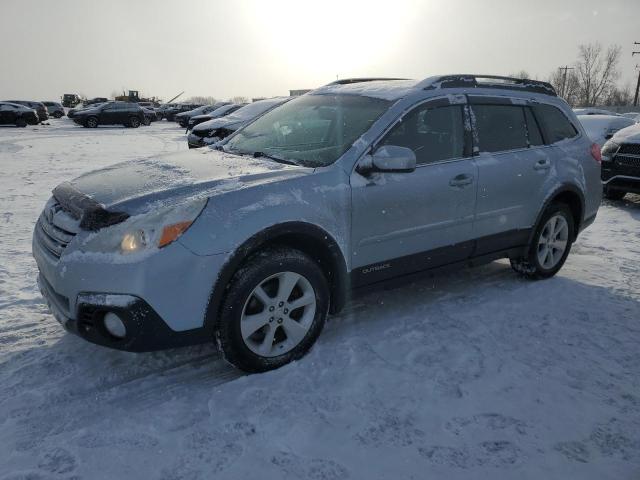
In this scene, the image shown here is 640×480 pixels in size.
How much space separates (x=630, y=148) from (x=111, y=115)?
28.3 m

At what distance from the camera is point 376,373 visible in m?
3.17

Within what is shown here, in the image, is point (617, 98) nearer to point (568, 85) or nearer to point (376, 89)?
point (568, 85)

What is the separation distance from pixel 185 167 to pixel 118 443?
1.75 meters

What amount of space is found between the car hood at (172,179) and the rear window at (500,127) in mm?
1634

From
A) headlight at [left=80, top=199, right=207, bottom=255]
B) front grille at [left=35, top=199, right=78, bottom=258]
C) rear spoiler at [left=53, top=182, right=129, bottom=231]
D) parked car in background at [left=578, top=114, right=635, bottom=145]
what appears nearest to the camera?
headlight at [left=80, top=199, right=207, bottom=255]

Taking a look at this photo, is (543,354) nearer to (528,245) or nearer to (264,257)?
(528,245)

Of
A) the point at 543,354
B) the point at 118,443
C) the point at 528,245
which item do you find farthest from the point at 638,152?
the point at 118,443

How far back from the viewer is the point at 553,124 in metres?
4.80

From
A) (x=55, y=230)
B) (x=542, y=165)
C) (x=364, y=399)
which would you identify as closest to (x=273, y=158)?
(x=55, y=230)

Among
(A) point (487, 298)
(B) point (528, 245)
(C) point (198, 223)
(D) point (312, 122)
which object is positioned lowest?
(A) point (487, 298)

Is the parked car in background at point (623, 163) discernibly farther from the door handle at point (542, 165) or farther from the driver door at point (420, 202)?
the driver door at point (420, 202)

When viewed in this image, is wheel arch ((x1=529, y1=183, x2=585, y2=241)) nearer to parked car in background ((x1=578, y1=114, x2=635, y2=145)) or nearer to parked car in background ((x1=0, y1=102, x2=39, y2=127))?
parked car in background ((x1=578, y1=114, x2=635, y2=145))

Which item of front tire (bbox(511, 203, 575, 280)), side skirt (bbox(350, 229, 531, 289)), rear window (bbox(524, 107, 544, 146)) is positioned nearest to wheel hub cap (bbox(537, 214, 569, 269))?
front tire (bbox(511, 203, 575, 280))

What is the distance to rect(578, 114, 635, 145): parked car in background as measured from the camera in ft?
38.6
